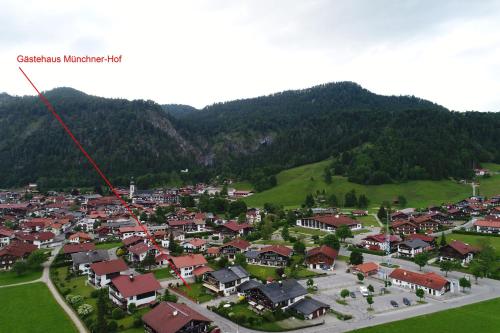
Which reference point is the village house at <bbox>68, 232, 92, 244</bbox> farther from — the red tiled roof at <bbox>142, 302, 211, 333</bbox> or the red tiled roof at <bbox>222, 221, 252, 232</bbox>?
the red tiled roof at <bbox>142, 302, 211, 333</bbox>

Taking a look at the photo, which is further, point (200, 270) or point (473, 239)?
point (473, 239)

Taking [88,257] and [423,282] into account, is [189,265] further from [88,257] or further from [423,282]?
[423,282]

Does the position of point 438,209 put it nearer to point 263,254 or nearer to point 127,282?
point 263,254

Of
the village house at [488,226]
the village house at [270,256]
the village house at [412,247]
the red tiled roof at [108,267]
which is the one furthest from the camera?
the village house at [488,226]

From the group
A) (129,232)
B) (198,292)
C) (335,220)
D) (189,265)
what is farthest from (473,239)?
(129,232)

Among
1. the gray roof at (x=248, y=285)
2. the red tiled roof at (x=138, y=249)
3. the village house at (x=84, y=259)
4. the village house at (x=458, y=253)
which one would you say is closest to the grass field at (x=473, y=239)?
the village house at (x=458, y=253)

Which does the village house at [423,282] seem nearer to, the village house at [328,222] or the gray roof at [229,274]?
the gray roof at [229,274]

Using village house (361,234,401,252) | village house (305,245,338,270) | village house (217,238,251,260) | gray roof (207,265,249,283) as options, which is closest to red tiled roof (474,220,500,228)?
village house (361,234,401,252)
